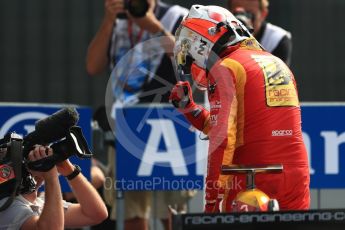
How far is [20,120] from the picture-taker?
28.9 feet

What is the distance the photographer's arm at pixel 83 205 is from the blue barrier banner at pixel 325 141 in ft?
9.23

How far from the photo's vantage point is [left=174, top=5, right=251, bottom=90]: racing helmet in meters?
6.92

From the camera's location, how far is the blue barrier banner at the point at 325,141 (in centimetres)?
896

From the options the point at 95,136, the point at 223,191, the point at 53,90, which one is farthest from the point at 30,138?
the point at 53,90

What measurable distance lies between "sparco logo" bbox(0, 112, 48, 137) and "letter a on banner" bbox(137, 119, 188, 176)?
92 centimetres

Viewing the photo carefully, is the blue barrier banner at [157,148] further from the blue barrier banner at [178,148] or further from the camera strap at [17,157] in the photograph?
the camera strap at [17,157]

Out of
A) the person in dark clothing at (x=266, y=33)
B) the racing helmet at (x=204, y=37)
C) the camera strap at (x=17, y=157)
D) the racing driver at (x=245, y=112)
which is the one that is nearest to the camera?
the camera strap at (x=17, y=157)

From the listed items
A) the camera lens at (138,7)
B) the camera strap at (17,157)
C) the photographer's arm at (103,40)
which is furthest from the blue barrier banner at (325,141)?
the camera strap at (17,157)

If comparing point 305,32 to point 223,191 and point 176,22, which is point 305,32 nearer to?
point 176,22

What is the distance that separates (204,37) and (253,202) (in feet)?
4.36

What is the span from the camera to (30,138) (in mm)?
5957

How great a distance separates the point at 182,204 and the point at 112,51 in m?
1.51

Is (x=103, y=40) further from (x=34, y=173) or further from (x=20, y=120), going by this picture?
(x=34, y=173)

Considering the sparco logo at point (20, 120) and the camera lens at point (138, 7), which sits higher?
the camera lens at point (138, 7)
